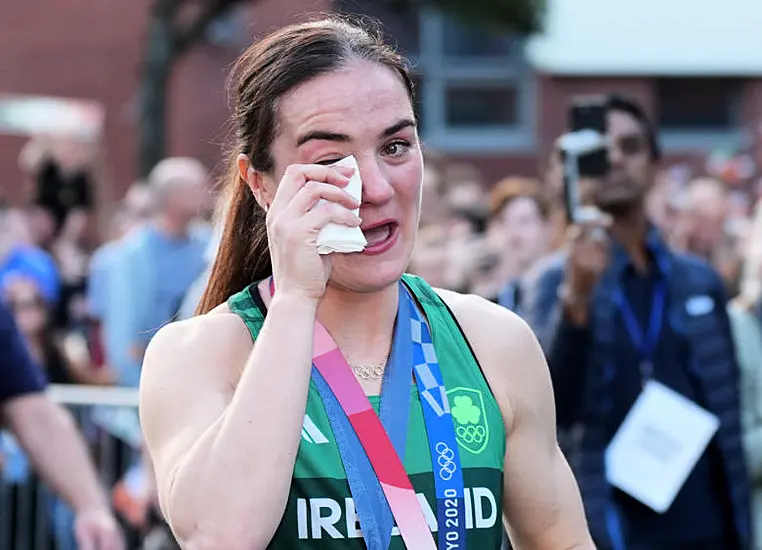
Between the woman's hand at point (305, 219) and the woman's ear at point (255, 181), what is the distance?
8.8 inches

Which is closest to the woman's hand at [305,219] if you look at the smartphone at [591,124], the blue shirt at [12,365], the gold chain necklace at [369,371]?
the gold chain necklace at [369,371]

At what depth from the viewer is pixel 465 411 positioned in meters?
2.76

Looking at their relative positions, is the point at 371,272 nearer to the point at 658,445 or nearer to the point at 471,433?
the point at 471,433

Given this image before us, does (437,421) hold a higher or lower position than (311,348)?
lower

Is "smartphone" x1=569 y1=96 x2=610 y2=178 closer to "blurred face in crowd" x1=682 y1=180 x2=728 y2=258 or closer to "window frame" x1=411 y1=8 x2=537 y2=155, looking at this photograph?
"blurred face in crowd" x1=682 y1=180 x2=728 y2=258

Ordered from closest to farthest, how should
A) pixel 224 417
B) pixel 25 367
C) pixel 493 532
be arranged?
pixel 224 417 < pixel 493 532 < pixel 25 367

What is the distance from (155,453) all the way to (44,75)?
20623 mm

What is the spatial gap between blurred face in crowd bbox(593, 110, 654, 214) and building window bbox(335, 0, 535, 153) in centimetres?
1754

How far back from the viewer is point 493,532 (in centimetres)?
271

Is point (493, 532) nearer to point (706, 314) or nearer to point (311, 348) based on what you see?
point (311, 348)

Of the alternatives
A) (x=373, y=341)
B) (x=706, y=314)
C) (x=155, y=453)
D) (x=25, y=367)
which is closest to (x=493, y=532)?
(x=373, y=341)

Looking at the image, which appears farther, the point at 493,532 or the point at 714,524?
the point at 714,524

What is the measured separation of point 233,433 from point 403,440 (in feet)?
1.15

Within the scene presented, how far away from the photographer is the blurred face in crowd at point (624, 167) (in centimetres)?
561
